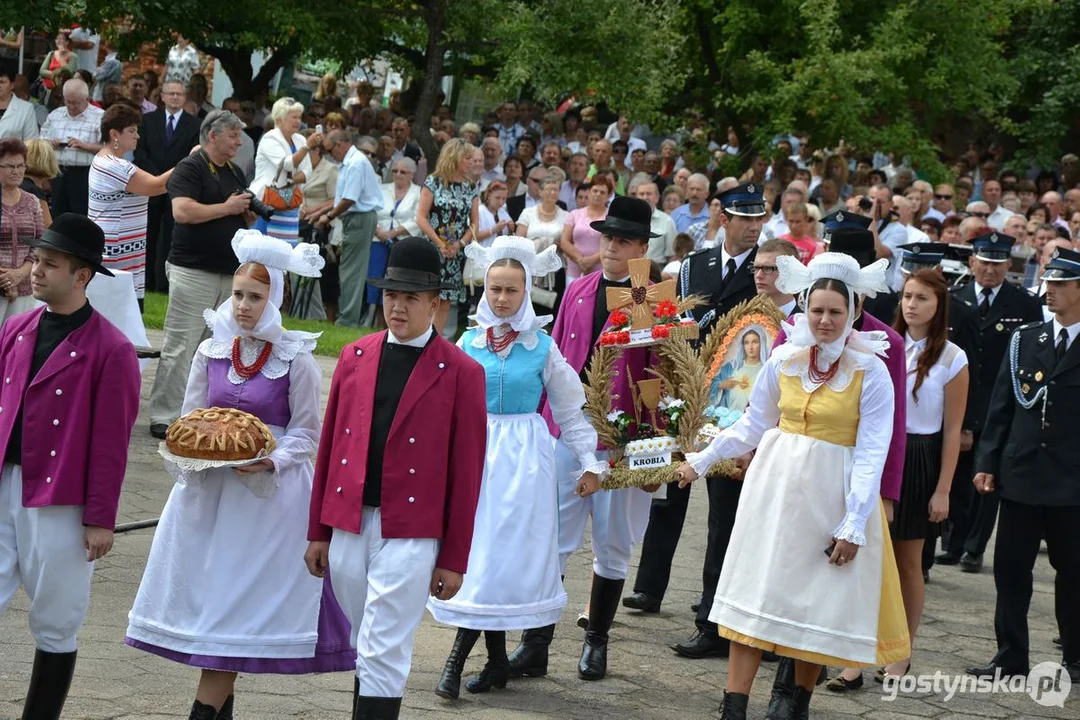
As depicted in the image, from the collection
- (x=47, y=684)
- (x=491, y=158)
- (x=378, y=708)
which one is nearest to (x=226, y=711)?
(x=47, y=684)

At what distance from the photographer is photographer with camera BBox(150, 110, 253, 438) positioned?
33.6 feet

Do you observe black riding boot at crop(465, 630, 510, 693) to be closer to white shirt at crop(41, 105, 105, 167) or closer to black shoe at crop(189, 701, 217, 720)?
black shoe at crop(189, 701, 217, 720)

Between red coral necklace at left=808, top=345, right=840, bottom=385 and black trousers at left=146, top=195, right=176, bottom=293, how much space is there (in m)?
10.1

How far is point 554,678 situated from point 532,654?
0.58ft

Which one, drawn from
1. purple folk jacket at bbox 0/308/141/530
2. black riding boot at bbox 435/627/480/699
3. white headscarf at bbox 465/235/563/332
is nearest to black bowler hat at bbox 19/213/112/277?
purple folk jacket at bbox 0/308/141/530

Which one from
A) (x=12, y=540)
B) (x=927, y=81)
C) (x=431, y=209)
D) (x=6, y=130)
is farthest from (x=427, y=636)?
(x=927, y=81)

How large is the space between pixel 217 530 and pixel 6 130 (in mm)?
9654

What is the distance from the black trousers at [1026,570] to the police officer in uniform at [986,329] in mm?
2219

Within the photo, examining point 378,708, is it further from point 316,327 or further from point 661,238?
point 661,238

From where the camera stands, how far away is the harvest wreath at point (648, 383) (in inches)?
279

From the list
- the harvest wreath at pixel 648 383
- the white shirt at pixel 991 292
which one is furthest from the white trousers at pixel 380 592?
the white shirt at pixel 991 292

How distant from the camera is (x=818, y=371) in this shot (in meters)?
6.47

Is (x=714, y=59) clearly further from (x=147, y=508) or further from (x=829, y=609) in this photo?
(x=829, y=609)

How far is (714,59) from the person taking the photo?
22031 mm
